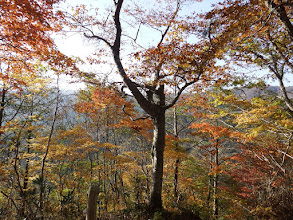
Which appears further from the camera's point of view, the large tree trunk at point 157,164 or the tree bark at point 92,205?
the large tree trunk at point 157,164

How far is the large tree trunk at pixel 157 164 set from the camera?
4.86m

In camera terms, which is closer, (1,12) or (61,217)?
(61,217)

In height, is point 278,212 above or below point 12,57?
below

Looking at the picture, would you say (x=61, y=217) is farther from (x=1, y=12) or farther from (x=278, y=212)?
(x=1, y=12)

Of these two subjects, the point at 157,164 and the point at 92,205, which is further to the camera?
the point at 157,164

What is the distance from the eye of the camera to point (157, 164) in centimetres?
496

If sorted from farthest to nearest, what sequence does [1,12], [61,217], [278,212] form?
[1,12] < [61,217] < [278,212]

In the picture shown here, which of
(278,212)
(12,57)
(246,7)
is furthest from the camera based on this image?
(12,57)

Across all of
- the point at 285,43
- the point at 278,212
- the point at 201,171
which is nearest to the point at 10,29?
the point at 278,212

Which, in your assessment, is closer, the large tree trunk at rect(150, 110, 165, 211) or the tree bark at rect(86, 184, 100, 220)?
the tree bark at rect(86, 184, 100, 220)

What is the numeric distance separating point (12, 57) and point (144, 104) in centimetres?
534

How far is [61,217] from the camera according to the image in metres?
3.99

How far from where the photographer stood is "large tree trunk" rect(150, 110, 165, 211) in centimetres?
486

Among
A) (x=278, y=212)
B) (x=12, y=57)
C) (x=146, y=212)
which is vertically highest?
(x=12, y=57)
